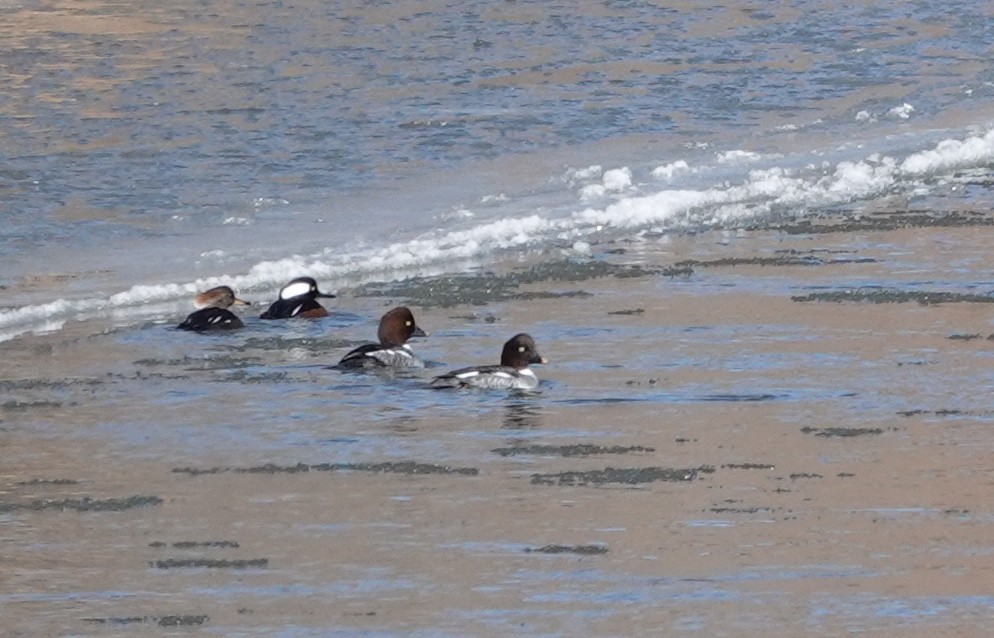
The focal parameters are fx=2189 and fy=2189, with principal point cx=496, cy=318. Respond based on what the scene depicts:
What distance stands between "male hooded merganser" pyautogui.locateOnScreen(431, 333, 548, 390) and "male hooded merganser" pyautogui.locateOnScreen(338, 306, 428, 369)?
30 cm

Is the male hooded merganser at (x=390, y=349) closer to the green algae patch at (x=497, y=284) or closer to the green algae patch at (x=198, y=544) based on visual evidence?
the green algae patch at (x=497, y=284)

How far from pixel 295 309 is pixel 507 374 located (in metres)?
2.18

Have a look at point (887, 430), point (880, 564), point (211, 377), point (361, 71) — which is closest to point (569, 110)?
point (361, 71)

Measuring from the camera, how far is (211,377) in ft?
33.2

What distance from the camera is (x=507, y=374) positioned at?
957 centimetres

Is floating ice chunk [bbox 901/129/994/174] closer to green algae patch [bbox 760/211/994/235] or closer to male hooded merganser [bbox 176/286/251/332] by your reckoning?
green algae patch [bbox 760/211/994/235]

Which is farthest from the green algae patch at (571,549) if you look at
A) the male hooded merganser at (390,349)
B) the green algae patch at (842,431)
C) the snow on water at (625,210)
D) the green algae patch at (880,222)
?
the green algae patch at (880,222)

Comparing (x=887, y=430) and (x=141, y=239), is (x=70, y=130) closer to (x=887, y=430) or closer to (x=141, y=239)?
(x=141, y=239)

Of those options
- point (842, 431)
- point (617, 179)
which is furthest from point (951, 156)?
point (842, 431)

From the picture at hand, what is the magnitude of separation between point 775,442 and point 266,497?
1992mm

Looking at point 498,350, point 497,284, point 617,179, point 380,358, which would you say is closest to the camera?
point 380,358

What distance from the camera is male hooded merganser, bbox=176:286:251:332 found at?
10984mm

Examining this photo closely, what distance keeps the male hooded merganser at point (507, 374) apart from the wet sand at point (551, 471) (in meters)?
0.09

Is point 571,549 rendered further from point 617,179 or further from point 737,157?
point 737,157
